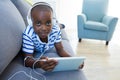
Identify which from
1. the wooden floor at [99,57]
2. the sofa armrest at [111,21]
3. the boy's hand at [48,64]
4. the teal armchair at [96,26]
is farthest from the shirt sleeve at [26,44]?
the sofa armrest at [111,21]

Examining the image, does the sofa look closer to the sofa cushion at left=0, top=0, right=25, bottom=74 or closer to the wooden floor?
the sofa cushion at left=0, top=0, right=25, bottom=74

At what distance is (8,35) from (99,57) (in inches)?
70.9

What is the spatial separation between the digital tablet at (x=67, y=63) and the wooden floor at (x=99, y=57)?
3.03 feet

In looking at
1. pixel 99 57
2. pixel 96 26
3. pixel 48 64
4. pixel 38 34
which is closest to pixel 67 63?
pixel 48 64

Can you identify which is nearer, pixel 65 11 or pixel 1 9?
pixel 1 9

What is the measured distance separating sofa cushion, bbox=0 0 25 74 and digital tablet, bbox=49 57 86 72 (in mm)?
251

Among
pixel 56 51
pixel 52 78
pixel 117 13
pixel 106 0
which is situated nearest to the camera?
pixel 52 78

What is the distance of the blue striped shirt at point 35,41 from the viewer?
42.5 inches

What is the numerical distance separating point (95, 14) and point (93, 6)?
16 cm

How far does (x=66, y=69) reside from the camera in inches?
39.5

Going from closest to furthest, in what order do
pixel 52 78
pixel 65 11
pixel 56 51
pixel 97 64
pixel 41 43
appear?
pixel 52 78 → pixel 41 43 → pixel 56 51 → pixel 97 64 → pixel 65 11

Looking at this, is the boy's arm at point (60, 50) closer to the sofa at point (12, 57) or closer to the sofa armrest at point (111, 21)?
the sofa at point (12, 57)

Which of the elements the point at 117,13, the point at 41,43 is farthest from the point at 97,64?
the point at 117,13

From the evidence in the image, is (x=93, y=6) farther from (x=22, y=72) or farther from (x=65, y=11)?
(x=22, y=72)
